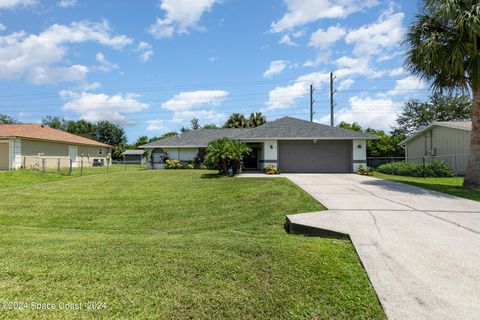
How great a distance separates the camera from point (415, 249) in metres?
3.99

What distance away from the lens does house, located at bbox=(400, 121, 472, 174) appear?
19062 millimetres

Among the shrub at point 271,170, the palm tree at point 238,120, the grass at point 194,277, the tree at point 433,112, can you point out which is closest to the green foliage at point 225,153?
the shrub at point 271,170

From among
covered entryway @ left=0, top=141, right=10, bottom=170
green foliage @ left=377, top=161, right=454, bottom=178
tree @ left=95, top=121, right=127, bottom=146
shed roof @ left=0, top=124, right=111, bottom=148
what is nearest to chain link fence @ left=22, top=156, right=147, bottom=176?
covered entryway @ left=0, top=141, right=10, bottom=170

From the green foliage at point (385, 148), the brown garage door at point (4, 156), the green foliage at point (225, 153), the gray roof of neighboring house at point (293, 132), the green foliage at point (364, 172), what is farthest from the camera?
the green foliage at point (385, 148)

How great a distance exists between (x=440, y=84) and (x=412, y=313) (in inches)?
518

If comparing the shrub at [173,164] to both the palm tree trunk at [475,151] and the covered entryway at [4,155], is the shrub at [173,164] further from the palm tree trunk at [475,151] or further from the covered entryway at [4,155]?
the palm tree trunk at [475,151]

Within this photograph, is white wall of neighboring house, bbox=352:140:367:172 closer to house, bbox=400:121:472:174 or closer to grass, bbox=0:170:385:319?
house, bbox=400:121:472:174

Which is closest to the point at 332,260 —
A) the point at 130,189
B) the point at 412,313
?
the point at 412,313

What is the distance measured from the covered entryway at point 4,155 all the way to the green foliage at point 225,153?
18.1 meters

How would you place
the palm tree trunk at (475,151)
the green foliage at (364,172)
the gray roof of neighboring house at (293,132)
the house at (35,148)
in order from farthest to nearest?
1. the house at (35,148)
2. the gray roof of neighboring house at (293,132)
3. the green foliage at (364,172)
4. the palm tree trunk at (475,151)

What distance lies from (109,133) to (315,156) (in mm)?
52167

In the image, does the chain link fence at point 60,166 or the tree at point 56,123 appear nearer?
the chain link fence at point 60,166

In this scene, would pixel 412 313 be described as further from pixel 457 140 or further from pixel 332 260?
pixel 457 140

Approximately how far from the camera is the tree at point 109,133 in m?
58.2
